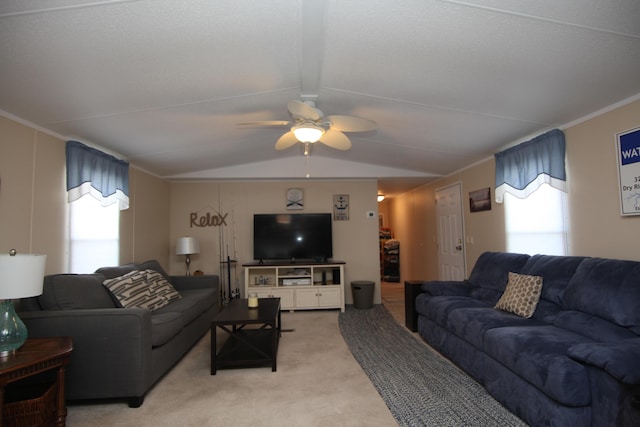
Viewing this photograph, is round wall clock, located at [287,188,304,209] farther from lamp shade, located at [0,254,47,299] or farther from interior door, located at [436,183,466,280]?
lamp shade, located at [0,254,47,299]

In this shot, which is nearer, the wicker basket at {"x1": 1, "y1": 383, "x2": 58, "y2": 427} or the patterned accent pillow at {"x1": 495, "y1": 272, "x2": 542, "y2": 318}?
the wicker basket at {"x1": 1, "y1": 383, "x2": 58, "y2": 427}

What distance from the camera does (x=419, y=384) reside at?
263cm

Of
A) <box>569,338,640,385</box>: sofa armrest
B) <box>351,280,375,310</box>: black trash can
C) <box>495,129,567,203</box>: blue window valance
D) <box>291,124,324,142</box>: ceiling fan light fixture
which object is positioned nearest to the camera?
<box>569,338,640,385</box>: sofa armrest

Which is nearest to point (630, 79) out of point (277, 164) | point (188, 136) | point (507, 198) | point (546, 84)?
point (546, 84)

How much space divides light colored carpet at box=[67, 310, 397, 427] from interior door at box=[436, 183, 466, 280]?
268 cm

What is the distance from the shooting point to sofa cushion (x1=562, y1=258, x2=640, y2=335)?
2.11 m

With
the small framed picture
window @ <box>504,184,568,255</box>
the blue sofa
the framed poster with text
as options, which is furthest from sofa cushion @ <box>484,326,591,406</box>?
the small framed picture

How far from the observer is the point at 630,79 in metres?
2.22

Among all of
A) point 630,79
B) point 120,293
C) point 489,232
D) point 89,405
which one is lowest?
point 89,405

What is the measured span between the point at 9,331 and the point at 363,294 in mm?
4175

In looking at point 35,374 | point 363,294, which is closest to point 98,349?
point 35,374

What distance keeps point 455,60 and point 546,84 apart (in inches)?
28.8

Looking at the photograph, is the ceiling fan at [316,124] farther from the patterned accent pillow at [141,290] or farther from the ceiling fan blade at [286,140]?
the patterned accent pillow at [141,290]

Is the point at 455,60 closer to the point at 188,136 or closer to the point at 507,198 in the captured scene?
the point at 507,198
